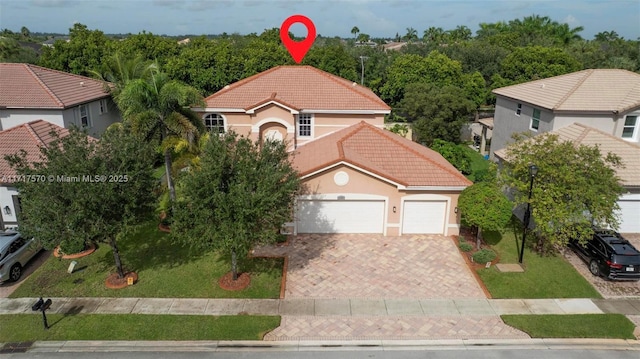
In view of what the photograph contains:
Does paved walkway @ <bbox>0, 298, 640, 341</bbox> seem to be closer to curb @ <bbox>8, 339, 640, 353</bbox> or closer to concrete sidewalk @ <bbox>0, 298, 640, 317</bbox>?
concrete sidewalk @ <bbox>0, 298, 640, 317</bbox>

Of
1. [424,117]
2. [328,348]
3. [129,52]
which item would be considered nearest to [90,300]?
[328,348]

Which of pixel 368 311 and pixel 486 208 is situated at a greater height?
pixel 486 208

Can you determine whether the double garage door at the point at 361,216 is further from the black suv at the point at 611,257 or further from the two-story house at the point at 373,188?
the black suv at the point at 611,257

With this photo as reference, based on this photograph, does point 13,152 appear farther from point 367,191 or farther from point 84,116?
point 367,191

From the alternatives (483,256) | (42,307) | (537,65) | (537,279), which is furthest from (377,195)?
(537,65)

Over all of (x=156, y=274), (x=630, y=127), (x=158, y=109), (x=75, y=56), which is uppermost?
(x=75, y=56)

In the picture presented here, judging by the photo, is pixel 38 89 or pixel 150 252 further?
pixel 38 89
